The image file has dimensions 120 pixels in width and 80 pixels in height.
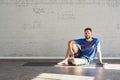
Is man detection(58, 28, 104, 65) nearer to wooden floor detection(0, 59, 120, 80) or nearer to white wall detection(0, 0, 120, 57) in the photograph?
wooden floor detection(0, 59, 120, 80)

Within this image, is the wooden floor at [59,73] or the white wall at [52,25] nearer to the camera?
the wooden floor at [59,73]

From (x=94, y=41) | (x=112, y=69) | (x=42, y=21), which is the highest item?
(x=42, y=21)

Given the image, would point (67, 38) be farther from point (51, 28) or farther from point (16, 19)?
point (16, 19)

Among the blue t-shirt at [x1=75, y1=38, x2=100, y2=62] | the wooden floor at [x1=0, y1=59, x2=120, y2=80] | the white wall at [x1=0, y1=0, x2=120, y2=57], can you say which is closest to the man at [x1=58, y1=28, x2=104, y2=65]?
the blue t-shirt at [x1=75, y1=38, x2=100, y2=62]

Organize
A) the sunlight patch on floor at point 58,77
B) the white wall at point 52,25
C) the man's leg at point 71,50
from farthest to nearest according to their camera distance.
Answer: the white wall at point 52,25 < the man's leg at point 71,50 < the sunlight patch on floor at point 58,77

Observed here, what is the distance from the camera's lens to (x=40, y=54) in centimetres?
784

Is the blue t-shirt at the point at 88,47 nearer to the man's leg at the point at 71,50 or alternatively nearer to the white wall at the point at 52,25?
the man's leg at the point at 71,50

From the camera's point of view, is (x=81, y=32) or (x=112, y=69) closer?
(x=112, y=69)

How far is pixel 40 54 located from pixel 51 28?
2.50 feet

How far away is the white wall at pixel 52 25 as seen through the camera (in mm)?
7680

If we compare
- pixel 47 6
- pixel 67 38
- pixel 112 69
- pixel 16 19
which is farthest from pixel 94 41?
pixel 16 19

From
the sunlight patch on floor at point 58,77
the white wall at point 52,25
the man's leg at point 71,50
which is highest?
the white wall at point 52,25

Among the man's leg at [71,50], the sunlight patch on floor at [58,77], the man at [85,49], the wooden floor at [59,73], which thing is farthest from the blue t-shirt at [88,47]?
the sunlight patch on floor at [58,77]

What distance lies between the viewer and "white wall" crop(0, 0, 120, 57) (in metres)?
7.68
